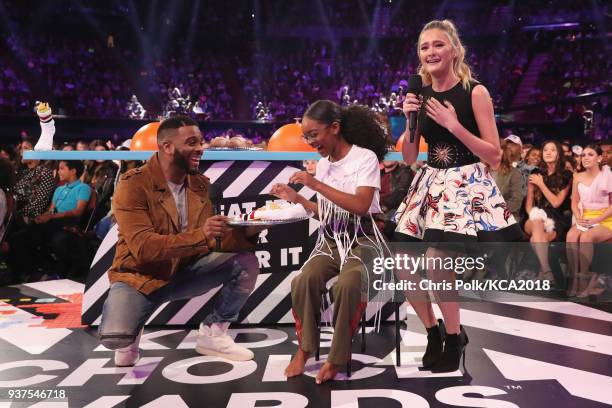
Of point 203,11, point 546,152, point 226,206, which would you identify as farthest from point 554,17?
point 226,206

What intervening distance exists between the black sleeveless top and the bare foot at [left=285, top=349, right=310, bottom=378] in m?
1.01

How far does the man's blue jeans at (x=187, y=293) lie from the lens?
2725 millimetres

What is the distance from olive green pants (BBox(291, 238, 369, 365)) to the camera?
2641mm

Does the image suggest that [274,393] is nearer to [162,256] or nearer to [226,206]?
[162,256]

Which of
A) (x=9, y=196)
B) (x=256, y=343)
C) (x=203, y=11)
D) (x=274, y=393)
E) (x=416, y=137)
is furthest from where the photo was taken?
(x=203, y=11)

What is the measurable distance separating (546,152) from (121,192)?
157 inches

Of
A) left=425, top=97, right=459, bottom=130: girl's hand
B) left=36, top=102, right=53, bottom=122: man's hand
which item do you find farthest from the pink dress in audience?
left=36, top=102, right=53, bottom=122: man's hand

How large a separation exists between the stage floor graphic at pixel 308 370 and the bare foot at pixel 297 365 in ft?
0.12

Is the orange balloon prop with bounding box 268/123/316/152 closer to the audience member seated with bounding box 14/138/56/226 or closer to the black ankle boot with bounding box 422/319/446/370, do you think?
the black ankle boot with bounding box 422/319/446/370

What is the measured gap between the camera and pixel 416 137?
9.16 feet

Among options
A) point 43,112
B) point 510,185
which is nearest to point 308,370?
point 43,112

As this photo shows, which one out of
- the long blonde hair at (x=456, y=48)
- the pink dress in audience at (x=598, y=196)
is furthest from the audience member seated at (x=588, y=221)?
the long blonde hair at (x=456, y=48)

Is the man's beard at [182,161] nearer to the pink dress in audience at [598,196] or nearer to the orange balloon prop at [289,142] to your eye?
the orange balloon prop at [289,142]

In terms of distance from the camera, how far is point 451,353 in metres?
2.73
